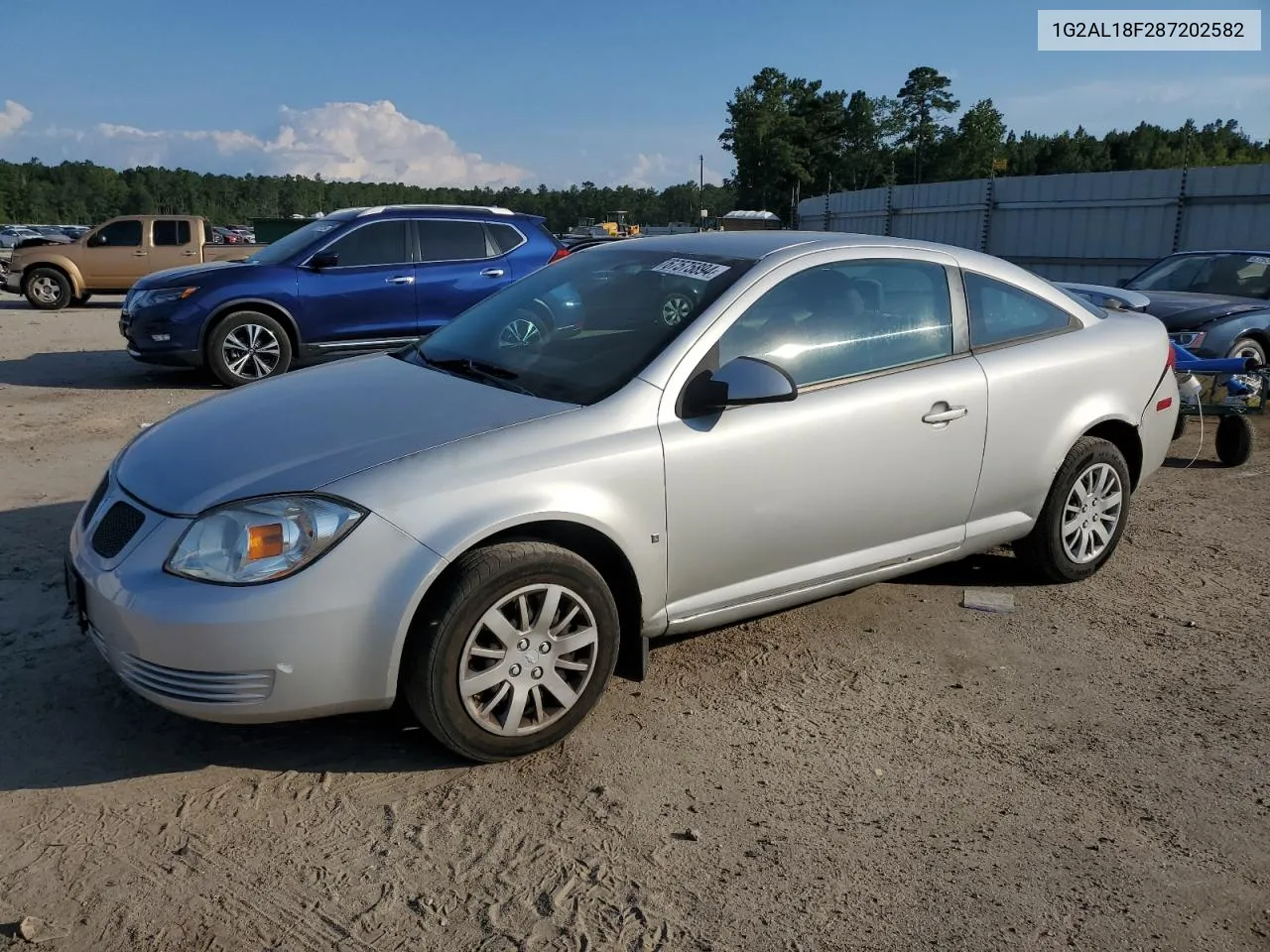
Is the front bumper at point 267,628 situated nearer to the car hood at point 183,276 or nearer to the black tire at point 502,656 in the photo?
the black tire at point 502,656

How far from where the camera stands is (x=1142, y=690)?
403 cm

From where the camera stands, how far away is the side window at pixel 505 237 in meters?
10.8

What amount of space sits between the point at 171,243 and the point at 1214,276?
1748 centimetres

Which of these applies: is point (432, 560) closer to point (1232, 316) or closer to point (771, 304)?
point (771, 304)

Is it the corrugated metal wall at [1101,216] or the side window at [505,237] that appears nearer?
the side window at [505,237]

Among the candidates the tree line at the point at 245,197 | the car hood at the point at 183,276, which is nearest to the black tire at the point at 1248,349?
the car hood at the point at 183,276

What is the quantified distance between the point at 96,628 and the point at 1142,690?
373 centimetres

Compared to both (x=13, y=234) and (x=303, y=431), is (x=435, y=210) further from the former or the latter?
(x=13, y=234)

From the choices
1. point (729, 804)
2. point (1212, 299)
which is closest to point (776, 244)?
point (729, 804)

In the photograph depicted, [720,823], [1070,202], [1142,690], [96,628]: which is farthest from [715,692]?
[1070,202]

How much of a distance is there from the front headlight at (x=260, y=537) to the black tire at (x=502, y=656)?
1.27 ft

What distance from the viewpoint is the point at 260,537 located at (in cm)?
303

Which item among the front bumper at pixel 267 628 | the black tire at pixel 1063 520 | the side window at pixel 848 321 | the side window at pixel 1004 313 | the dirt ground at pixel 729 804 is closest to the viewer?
the dirt ground at pixel 729 804

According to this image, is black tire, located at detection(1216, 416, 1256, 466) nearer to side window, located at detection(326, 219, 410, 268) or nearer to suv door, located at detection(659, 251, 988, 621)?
suv door, located at detection(659, 251, 988, 621)
